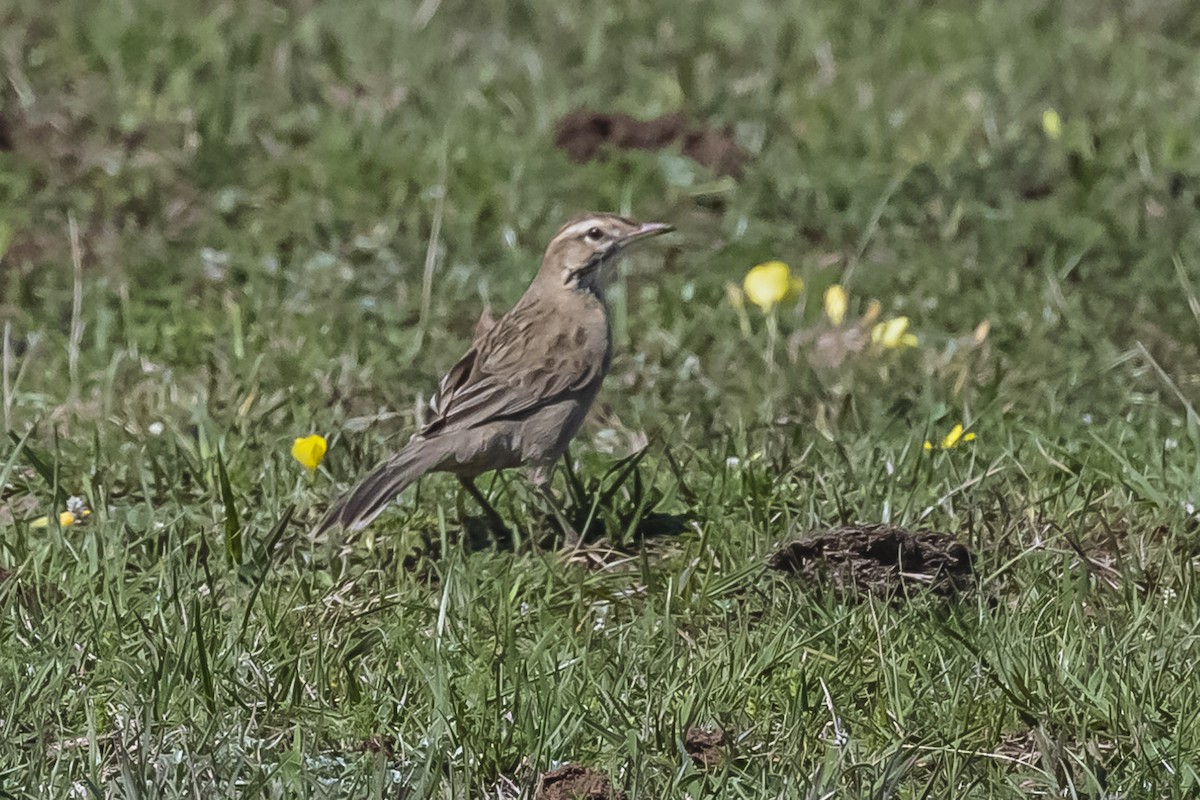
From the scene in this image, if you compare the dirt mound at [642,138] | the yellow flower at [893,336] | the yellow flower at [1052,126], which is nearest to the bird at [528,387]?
the yellow flower at [893,336]

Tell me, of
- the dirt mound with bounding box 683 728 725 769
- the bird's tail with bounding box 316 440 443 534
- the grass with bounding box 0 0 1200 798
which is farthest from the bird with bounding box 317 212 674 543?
the dirt mound with bounding box 683 728 725 769

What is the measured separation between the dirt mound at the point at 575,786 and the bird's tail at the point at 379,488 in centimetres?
145

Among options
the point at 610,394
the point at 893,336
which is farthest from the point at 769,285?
the point at 610,394

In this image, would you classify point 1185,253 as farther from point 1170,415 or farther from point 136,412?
point 136,412

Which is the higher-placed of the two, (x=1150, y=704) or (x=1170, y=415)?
(x=1150, y=704)

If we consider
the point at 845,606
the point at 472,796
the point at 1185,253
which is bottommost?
the point at 1185,253

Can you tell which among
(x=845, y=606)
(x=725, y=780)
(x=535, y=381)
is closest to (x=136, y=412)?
(x=535, y=381)

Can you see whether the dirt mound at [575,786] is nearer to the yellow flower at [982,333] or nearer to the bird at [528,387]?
the bird at [528,387]

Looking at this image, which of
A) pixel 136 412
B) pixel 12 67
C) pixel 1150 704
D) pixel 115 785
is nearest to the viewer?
pixel 115 785

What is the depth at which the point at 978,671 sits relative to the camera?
5.01 meters

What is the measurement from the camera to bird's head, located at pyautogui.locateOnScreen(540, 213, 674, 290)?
22.8 ft

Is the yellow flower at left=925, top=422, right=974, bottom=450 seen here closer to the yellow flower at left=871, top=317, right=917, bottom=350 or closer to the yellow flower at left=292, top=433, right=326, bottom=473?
the yellow flower at left=871, top=317, right=917, bottom=350

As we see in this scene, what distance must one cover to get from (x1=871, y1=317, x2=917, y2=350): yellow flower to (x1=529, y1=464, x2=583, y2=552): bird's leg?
167 cm

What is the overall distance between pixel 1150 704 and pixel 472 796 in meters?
1.59
